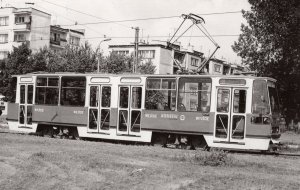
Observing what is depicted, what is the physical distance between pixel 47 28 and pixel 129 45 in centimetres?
1488

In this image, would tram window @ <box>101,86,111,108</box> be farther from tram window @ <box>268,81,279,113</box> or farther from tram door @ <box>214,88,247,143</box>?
tram window @ <box>268,81,279,113</box>

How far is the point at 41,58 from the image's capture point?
55.9 metres

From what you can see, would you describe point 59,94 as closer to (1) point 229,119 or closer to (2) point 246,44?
(1) point 229,119

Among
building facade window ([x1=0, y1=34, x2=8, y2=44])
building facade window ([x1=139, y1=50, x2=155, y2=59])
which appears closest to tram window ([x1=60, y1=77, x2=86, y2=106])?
building facade window ([x1=0, y1=34, x2=8, y2=44])

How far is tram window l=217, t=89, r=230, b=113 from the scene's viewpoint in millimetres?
19281

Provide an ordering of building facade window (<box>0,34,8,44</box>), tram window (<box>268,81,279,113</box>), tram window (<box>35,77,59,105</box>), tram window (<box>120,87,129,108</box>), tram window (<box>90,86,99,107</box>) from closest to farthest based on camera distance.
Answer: tram window (<box>268,81,279,113</box>) < tram window (<box>120,87,129,108</box>) < tram window (<box>90,86,99,107</box>) < tram window (<box>35,77,59,105</box>) < building facade window (<box>0,34,8,44</box>)

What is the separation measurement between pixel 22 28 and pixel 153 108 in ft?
184

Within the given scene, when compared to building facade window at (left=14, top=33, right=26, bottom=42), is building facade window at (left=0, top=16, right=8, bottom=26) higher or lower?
higher

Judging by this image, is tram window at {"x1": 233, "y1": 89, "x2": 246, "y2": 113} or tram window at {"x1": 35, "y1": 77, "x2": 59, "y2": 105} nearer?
tram window at {"x1": 233, "y1": 89, "x2": 246, "y2": 113}

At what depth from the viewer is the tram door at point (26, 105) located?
79.9 feet

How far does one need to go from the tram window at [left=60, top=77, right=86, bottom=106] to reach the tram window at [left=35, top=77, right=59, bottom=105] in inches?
15.3

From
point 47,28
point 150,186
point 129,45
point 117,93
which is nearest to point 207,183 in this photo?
point 150,186

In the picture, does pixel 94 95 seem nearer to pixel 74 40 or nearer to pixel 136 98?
pixel 136 98

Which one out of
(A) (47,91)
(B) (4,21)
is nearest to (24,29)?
(B) (4,21)
